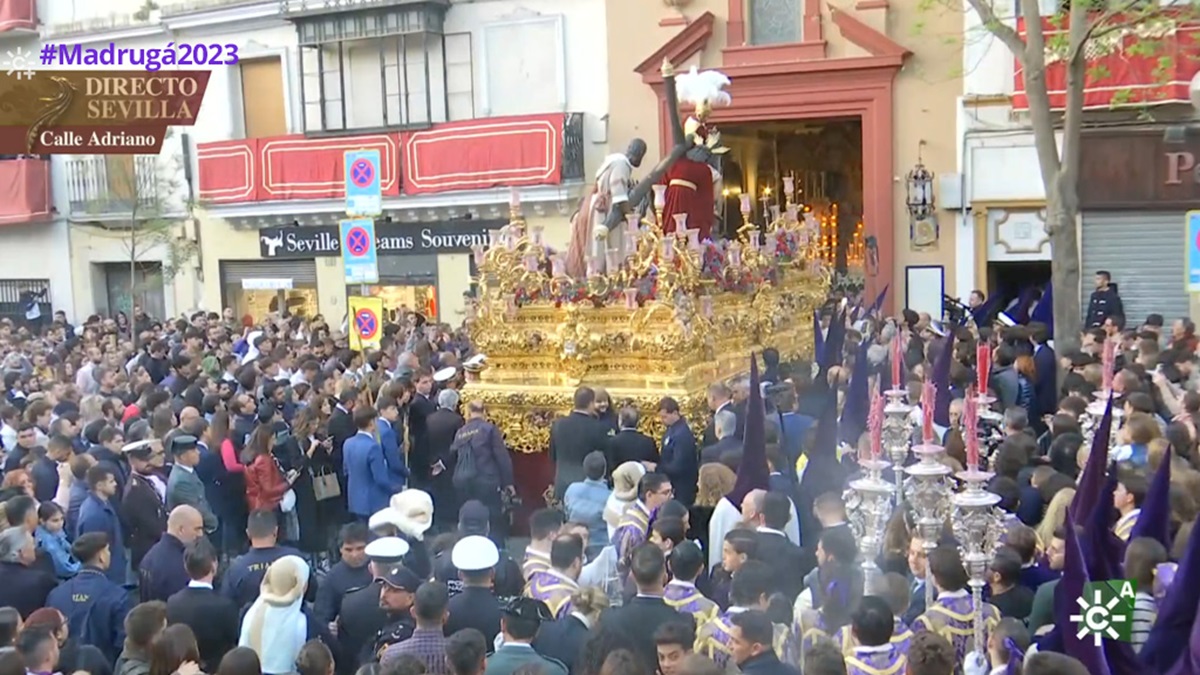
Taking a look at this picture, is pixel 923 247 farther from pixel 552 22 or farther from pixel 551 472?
pixel 551 472

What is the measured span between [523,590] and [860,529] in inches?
71.5

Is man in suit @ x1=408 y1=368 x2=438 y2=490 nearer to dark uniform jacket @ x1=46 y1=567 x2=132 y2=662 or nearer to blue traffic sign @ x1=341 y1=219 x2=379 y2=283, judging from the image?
blue traffic sign @ x1=341 y1=219 x2=379 y2=283

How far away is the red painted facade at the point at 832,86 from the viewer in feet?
61.6

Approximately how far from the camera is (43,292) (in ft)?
90.9

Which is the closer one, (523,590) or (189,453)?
(523,590)

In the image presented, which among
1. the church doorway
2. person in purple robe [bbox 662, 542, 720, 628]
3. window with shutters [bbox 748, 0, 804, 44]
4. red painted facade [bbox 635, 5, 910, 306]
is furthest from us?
the church doorway

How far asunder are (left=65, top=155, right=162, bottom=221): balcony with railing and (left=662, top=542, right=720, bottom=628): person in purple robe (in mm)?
22329

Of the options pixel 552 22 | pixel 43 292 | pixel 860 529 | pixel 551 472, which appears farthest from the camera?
pixel 43 292

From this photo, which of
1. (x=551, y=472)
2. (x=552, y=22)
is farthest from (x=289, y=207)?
(x=551, y=472)

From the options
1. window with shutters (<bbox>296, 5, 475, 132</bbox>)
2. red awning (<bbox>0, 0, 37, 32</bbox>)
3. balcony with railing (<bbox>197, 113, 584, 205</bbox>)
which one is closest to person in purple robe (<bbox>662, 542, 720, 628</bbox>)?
balcony with railing (<bbox>197, 113, 584, 205</bbox>)

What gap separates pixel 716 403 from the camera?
33.0 feet

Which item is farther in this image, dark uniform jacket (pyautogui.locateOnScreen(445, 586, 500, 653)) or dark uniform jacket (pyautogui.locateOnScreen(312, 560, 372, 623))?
dark uniform jacket (pyautogui.locateOnScreen(312, 560, 372, 623))

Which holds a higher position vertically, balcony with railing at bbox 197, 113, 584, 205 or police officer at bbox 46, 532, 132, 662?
balcony with railing at bbox 197, 113, 584, 205

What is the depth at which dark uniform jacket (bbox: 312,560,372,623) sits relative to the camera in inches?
249
